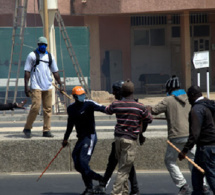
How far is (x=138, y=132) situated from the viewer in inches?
263

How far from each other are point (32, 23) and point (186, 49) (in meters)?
6.95

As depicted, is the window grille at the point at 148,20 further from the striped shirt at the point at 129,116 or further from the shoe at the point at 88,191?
the striped shirt at the point at 129,116

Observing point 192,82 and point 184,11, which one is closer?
point 184,11

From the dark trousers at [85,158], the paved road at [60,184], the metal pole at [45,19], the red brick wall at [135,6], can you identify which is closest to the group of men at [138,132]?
the dark trousers at [85,158]

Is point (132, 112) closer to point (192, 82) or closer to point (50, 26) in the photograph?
point (50, 26)

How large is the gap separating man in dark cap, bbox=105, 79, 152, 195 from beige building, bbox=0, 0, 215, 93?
19.0 metres

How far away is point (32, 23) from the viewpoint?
25516 millimetres

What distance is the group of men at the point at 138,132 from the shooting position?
623cm

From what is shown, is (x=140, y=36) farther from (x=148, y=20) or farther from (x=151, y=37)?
(x=148, y=20)

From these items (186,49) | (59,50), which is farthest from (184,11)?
(59,50)

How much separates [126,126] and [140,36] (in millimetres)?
22093

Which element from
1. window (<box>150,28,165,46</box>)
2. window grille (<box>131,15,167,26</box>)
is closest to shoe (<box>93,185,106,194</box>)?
window grille (<box>131,15,167,26</box>)

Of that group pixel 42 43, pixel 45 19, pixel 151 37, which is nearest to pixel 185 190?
pixel 42 43

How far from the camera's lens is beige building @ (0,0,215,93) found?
25.4m
